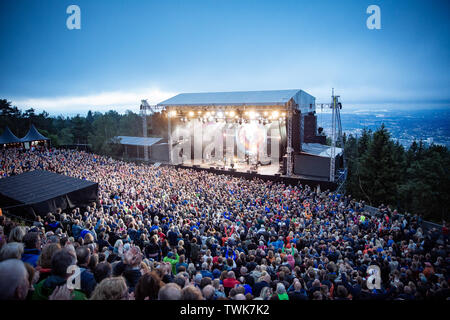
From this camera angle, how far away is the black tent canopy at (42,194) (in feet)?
23.6

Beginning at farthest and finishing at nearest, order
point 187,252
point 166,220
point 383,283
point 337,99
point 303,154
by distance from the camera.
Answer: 1. point 303,154
2. point 337,99
3. point 166,220
4. point 187,252
5. point 383,283

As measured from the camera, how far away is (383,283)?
16.4 feet

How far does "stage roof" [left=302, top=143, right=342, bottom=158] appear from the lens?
15.1 m

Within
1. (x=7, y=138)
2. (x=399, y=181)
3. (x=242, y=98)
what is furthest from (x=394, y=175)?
(x=7, y=138)

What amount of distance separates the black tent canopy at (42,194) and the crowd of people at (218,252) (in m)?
0.45

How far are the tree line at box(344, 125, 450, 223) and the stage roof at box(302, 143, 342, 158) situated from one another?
4.78m

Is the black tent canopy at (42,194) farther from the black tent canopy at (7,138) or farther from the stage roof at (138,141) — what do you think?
the black tent canopy at (7,138)

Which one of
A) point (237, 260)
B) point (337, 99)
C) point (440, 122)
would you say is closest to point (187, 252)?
point (237, 260)

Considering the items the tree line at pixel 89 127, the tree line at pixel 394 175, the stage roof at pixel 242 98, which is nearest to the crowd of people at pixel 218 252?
the stage roof at pixel 242 98

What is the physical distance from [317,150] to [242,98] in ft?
20.7

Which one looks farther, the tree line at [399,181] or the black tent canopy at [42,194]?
the tree line at [399,181]

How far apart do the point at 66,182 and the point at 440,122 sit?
25611mm
